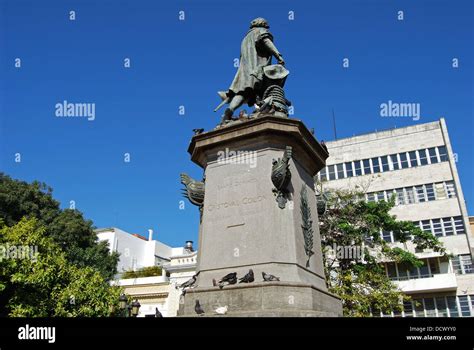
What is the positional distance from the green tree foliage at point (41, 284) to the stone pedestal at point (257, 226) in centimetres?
1391

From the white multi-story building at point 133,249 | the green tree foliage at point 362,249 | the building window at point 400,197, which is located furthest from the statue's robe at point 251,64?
the white multi-story building at point 133,249

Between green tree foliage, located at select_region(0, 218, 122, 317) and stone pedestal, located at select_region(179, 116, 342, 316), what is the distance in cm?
1391

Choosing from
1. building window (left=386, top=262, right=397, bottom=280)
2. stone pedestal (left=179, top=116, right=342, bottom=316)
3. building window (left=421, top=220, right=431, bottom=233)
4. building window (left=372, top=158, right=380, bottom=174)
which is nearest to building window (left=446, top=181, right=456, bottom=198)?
building window (left=421, top=220, right=431, bottom=233)

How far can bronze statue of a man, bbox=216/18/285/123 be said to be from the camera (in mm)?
9312

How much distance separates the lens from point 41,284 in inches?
760

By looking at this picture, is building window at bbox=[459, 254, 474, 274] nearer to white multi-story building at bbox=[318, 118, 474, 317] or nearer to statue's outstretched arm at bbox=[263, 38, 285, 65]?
white multi-story building at bbox=[318, 118, 474, 317]

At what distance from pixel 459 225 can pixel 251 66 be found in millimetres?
29483

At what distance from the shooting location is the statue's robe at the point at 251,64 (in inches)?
368

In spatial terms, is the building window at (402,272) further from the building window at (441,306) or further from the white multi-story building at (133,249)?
the white multi-story building at (133,249)

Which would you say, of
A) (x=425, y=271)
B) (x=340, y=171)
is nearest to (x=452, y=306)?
(x=425, y=271)

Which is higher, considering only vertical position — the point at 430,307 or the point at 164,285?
the point at 164,285

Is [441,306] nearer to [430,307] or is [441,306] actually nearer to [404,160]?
[430,307]

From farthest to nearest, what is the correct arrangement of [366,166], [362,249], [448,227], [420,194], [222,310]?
[366,166] → [420,194] → [448,227] → [362,249] → [222,310]
